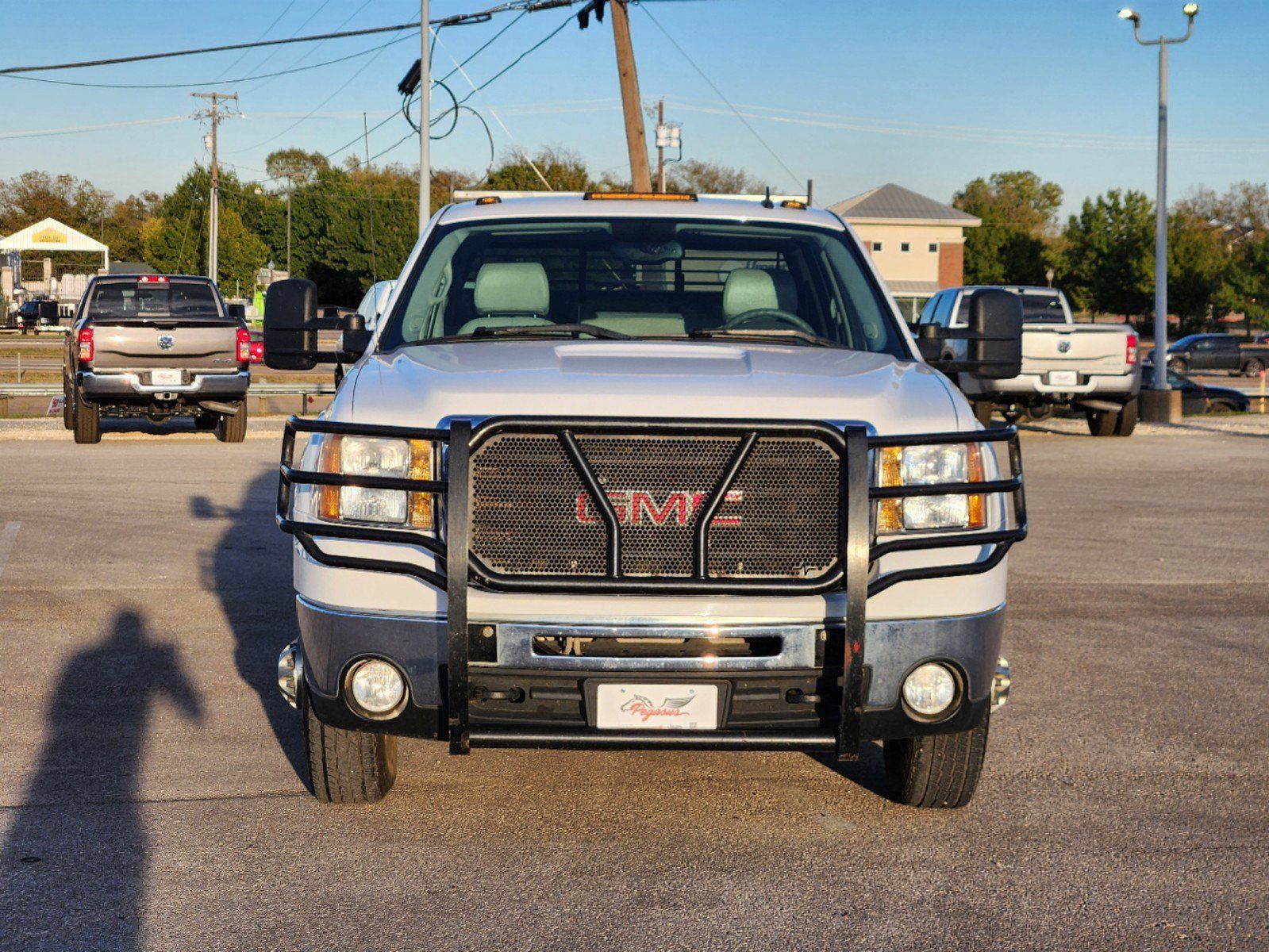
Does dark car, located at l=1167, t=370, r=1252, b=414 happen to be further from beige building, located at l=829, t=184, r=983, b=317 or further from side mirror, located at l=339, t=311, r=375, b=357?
beige building, located at l=829, t=184, r=983, b=317

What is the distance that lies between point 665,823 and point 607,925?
88cm

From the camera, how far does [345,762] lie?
4691 millimetres

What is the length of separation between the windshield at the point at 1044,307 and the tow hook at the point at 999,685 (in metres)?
19.0

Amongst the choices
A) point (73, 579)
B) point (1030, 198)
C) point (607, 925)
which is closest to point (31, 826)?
point (607, 925)

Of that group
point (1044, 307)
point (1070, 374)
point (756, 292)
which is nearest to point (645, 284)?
point (756, 292)

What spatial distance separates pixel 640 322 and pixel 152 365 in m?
13.0

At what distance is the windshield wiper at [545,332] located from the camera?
5332mm

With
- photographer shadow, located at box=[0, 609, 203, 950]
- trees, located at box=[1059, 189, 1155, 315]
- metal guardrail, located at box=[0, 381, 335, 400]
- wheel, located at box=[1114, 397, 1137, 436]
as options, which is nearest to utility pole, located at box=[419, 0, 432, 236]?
metal guardrail, located at box=[0, 381, 335, 400]

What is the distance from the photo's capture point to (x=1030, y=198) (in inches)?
5650

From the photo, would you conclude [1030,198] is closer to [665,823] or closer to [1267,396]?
[1267,396]

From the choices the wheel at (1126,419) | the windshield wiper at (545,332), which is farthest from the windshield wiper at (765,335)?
the wheel at (1126,419)

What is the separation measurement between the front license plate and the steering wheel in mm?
1882

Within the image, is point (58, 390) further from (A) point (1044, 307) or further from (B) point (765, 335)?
(B) point (765, 335)

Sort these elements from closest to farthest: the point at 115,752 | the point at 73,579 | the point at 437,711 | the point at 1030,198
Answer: the point at 437,711
the point at 115,752
the point at 73,579
the point at 1030,198
